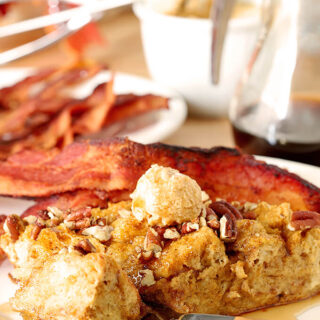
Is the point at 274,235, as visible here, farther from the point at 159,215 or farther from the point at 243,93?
the point at 243,93

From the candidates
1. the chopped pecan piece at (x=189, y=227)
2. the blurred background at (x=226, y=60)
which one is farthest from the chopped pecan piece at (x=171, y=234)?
the blurred background at (x=226, y=60)

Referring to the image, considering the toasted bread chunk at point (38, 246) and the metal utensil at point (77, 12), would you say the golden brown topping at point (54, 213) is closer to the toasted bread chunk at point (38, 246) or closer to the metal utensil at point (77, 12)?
the toasted bread chunk at point (38, 246)

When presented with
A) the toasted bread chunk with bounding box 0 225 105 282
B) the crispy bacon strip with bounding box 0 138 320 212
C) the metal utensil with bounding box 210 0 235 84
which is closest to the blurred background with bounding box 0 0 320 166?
the metal utensil with bounding box 210 0 235 84

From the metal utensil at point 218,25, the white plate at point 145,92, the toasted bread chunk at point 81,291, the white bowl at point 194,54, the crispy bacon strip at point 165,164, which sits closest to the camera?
the toasted bread chunk at point 81,291

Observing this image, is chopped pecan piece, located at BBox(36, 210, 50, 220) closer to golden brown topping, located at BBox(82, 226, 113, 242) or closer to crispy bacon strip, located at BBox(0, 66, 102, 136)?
golden brown topping, located at BBox(82, 226, 113, 242)

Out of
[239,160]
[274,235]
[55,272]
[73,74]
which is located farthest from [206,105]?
[55,272]
